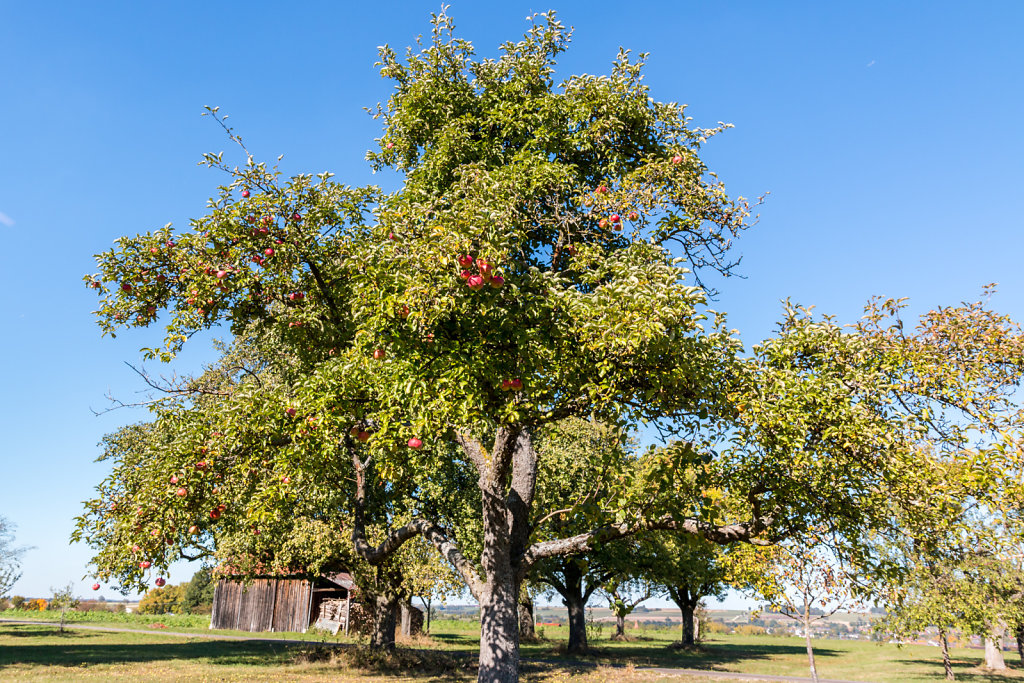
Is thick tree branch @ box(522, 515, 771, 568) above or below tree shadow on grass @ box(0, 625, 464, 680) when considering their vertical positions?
above

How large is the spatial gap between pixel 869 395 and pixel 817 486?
198 cm

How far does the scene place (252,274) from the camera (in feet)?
37.3

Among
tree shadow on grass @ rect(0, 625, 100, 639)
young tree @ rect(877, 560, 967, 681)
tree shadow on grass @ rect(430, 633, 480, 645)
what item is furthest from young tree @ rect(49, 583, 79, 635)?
young tree @ rect(877, 560, 967, 681)

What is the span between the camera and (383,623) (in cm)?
2402

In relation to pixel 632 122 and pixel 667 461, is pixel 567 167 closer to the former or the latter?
pixel 632 122

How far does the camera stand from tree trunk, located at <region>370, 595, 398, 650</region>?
23.2 meters

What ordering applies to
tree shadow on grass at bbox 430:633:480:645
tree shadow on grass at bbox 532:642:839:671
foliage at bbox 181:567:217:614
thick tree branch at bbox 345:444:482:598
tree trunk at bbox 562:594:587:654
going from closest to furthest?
1. thick tree branch at bbox 345:444:482:598
2. tree shadow on grass at bbox 532:642:839:671
3. tree trunk at bbox 562:594:587:654
4. tree shadow on grass at bbox 430:633:480:645
5. foliage at bbox 181:567:217:614

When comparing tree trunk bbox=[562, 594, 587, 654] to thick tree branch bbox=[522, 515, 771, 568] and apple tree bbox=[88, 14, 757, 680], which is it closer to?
apple tree bbox=[88, 14, 757, 680]

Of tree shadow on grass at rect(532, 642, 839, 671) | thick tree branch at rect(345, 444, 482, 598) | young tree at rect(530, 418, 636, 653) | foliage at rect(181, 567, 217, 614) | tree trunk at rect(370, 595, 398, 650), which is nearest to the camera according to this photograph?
thick tree branch at rect(345, 444, 482, 598)

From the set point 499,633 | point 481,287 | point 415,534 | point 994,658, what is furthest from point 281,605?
point 994,658

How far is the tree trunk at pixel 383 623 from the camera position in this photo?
23234 millimetres

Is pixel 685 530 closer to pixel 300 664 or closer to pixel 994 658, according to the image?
pixel 300 664

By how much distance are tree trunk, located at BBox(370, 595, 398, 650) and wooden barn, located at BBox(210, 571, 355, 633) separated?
2036cm

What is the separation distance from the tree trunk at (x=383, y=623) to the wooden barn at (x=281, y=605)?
20.4 m
